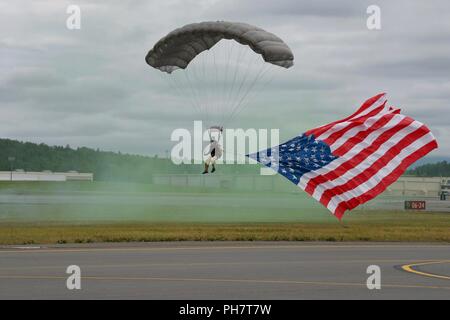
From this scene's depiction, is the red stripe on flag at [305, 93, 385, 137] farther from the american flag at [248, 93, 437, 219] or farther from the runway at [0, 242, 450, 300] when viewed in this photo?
the runway at [0, 242, 450, 300]

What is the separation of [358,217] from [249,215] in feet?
25.5

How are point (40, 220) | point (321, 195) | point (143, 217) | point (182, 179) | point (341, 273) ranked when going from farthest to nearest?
point (182, 179), point (143, 217), point (40, 220), point (341, 273), point (321, 195)

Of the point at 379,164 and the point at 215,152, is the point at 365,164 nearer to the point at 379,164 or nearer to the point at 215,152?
the point at 379,164

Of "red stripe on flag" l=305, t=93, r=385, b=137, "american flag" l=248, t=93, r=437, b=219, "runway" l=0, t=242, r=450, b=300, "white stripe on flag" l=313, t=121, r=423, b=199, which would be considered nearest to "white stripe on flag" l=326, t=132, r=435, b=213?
"american flag" l=248, t=93, r=437, b=219

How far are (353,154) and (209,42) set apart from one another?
11301 mm

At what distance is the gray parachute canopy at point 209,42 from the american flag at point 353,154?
6706 millimetres

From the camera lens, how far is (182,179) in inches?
5832

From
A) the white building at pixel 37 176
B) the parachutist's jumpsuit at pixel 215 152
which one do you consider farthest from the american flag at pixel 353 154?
the white building at pixel 37 176

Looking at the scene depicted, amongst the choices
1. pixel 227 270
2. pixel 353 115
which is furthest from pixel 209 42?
pixel 227 270

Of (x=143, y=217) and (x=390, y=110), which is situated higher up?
(x=390, y=110)

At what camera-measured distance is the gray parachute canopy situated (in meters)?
29.1

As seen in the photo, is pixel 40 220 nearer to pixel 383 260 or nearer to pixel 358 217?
pixel 358 217

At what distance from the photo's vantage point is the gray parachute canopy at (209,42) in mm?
29141

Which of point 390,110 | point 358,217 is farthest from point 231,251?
point 358,217
